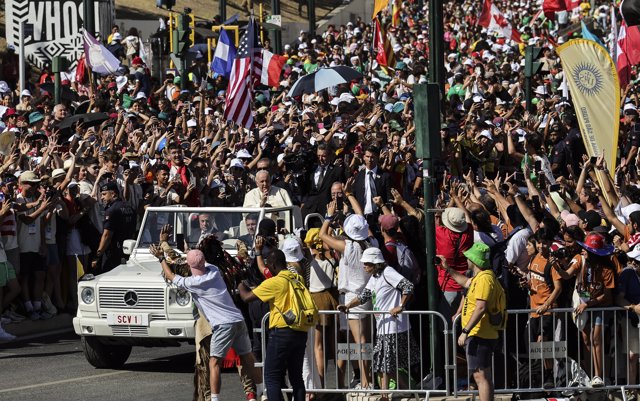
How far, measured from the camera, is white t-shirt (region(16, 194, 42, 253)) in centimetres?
1844

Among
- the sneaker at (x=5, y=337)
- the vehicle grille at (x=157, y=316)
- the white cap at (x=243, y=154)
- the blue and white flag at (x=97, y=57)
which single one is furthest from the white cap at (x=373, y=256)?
the blue and white flag at (x=97, y=57)

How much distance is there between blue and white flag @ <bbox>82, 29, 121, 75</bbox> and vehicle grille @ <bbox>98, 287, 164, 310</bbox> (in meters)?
13.4

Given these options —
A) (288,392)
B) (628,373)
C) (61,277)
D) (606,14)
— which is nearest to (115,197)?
(61,277)

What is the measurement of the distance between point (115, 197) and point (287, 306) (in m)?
6.94

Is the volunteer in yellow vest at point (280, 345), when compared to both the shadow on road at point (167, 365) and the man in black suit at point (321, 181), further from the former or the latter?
the man in black suit at point (321, 181)

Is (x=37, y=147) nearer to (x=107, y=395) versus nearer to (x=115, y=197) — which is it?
(x=115, y=197)

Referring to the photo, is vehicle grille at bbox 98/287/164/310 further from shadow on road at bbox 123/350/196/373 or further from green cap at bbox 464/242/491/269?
green cap at bbox 464/242/491/269

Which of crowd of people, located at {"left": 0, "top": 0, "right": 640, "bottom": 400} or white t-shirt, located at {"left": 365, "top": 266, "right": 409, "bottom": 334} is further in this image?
crowd of people, located at {"left": 0, "top": 0, "right": 640, "bottom": 400}

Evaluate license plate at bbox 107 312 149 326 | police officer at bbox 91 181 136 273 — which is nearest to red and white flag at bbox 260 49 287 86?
police officer at bbox 91 181 136 273

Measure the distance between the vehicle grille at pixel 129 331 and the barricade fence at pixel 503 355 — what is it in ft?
7.18

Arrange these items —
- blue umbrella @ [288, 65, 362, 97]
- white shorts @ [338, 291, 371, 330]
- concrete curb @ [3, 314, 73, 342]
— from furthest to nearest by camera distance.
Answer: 1. blue umbrella @ [288, 65, 362, 97]
2. concrete curb @ [3, 314, 73, 342]
3. white shorts @ [338, 291, 371, 330]

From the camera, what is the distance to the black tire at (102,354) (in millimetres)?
15398

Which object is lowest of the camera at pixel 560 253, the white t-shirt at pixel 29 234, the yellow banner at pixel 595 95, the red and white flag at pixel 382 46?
the camera at pixel 560 253

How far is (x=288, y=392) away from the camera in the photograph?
13234 millimetres
